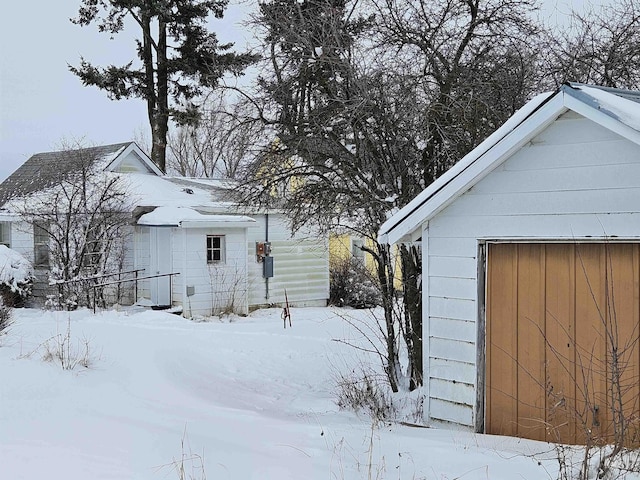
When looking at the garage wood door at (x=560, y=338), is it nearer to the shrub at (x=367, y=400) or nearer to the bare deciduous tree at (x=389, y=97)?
the shrub at (x=367, y=400)

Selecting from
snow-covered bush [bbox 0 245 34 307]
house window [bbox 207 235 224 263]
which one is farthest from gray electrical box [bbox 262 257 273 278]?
snow-covered bush [bbox 0 245 34 307]

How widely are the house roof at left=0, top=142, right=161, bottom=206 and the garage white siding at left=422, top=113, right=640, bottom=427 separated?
13850 mm

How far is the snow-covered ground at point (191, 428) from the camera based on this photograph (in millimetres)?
5234

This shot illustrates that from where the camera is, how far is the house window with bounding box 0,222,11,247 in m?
21.0

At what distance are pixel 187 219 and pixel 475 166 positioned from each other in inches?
478

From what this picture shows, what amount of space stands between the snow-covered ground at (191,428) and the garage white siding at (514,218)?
65 centimetres

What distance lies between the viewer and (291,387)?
1058 centimetres

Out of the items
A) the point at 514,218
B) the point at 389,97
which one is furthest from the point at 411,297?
the point at 514,218

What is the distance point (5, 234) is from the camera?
69.9 ft

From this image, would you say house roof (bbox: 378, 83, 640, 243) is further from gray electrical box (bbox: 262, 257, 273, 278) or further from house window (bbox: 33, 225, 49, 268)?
house window (bbox: 33, 225, 49, 268)

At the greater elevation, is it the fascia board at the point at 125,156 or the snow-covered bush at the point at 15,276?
the fascia board at the point at 125,156

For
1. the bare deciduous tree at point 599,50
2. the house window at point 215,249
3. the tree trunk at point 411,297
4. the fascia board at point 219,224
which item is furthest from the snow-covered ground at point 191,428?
the house window at point 215,249

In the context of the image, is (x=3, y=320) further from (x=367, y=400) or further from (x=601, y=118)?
(x=601, y=118)

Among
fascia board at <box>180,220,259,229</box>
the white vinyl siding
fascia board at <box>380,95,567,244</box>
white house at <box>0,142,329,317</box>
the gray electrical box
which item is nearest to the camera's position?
fascia board at <box>380,95,567,244</box>
